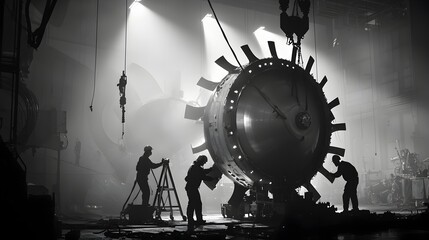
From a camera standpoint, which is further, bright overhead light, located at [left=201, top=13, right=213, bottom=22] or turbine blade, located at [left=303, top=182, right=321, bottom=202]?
bright overhead light, located at [left=201, top=13, right=213, bottom=22]

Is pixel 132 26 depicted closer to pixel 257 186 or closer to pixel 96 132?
pixel 96 132

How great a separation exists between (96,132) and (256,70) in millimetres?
9576

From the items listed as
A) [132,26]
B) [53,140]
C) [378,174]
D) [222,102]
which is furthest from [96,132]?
[378,174]

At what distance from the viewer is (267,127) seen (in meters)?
10.2

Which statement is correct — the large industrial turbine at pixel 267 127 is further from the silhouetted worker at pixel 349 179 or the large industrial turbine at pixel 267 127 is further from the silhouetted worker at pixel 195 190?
the silhouetted worker at pixel 349 179

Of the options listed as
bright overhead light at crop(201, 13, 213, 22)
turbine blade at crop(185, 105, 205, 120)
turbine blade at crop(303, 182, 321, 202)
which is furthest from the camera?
bright overhead light at crop(201, 13, 213, 22)

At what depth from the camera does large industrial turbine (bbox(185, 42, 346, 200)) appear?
401 inches

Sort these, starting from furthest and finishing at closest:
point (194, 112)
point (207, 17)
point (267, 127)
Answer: point (207, 17)
point (194, 112)
point (267, 127)

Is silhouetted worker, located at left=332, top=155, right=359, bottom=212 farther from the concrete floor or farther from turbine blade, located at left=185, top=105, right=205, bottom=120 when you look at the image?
turbine blade, located at left=185, top=105, right=205, bottom=120

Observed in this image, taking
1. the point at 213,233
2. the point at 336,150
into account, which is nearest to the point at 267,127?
the point at 336,150

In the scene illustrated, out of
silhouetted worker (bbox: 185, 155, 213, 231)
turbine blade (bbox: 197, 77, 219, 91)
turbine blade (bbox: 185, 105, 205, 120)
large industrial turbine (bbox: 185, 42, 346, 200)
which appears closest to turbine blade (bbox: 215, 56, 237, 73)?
large industrial turbine (bbox: 185, 42, 346, 200)

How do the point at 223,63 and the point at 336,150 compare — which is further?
the point at 336,150

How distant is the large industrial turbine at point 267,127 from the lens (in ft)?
33.4

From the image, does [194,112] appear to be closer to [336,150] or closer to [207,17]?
[336,150]
